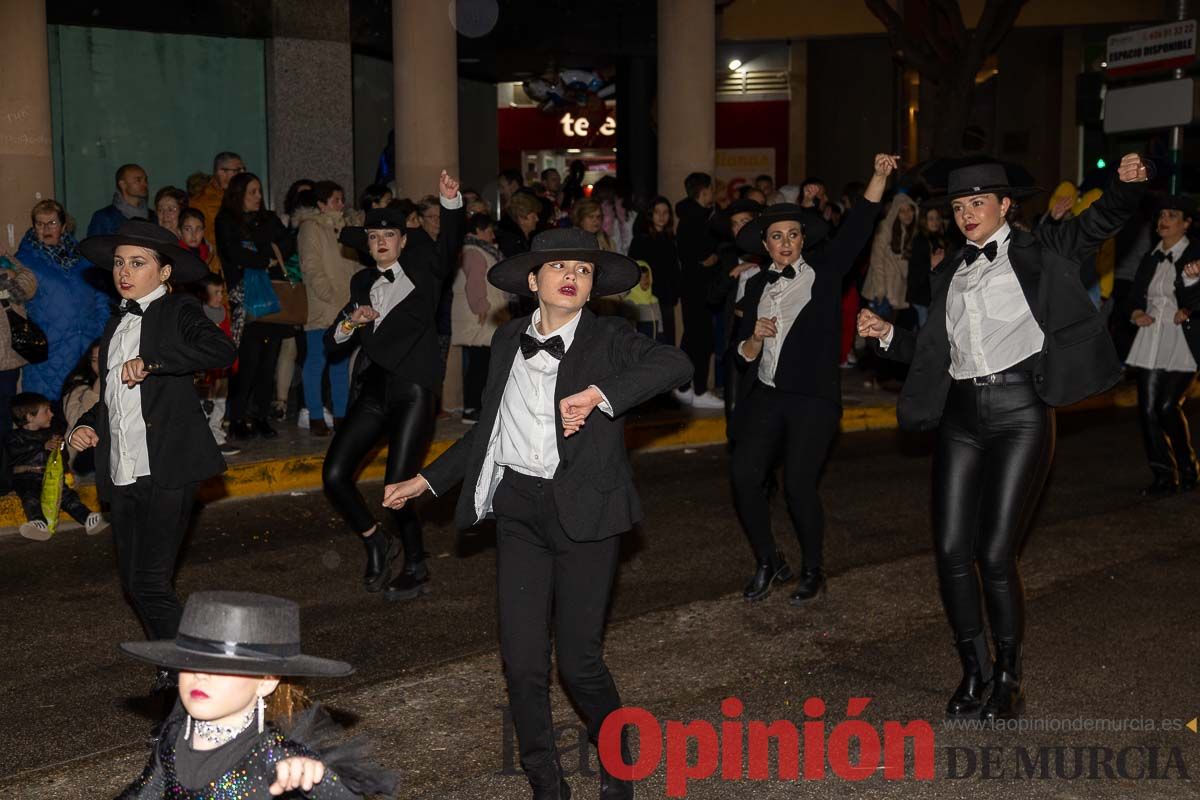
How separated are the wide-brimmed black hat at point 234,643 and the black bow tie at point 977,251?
356 centimetres

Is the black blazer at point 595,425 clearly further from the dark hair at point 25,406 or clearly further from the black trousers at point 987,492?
the dark hair at point 25,406

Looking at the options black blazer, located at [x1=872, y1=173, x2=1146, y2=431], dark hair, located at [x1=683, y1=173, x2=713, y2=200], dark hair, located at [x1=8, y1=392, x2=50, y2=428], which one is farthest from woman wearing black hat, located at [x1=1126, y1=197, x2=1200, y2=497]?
dark hair, located at [x1=8, y1=392, x2=50, y2=428]

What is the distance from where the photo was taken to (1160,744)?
19.1ft

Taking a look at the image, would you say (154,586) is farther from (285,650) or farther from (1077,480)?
(1077,480)

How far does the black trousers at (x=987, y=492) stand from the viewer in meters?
5.91

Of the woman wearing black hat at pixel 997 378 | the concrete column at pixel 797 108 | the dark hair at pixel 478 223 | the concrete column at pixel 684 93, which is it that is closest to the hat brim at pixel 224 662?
the woman wearing black hat at pixel 997 378

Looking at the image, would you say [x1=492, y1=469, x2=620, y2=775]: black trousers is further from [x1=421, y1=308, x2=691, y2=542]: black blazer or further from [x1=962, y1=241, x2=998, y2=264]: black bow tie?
[x1=962, y1=241, x2=998, y2=264]: black bow tie

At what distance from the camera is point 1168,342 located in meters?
10.4

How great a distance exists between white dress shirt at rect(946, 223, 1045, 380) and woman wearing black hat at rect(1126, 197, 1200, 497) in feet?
15.9

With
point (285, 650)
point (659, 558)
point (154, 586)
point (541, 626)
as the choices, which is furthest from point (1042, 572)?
point (285, 650)

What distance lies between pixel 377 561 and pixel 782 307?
2609mm

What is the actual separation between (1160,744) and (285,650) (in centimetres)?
380

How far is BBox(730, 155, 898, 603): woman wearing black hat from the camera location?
7.77m

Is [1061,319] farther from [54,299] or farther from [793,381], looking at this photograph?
[54,299]
